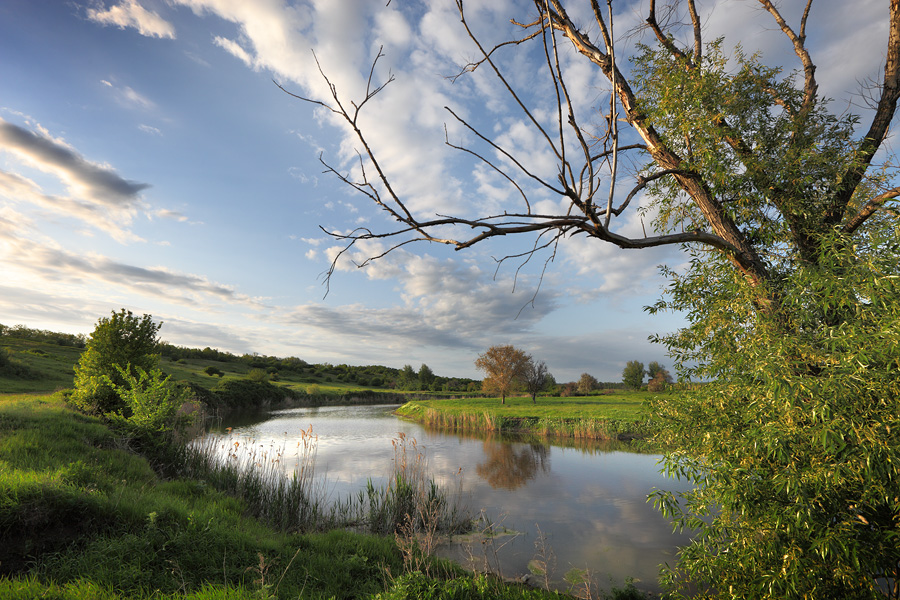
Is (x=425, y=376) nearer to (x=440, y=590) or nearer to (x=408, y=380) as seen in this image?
(x=408, y=380)

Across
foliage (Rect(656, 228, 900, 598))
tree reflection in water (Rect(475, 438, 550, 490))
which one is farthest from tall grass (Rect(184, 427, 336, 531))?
foliage (Rect(656, 228, 900, 598))

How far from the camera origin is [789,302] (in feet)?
14.6

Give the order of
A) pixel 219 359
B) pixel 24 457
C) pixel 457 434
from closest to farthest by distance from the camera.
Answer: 1. pixel 24 457
2. pixel 457 434
3. pixel 219 359

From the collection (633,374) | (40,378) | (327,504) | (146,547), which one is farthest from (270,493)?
(633,374)

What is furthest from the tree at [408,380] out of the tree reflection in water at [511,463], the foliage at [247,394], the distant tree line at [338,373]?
the tree reflection in water at [511,463]

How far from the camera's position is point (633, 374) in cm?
7125

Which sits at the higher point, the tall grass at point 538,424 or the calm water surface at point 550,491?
the tall grass at point 538,424

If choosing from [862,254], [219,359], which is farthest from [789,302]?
[219,359]

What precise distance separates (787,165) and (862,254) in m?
1.64

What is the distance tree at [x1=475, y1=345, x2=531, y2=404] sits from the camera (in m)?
39.3

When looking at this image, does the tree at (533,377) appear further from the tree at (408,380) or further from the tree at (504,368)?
the tree at (408,380)

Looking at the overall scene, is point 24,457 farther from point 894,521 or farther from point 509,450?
point 509,450

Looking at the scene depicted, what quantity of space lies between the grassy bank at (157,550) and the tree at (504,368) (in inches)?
1275

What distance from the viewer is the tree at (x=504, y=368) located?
39312 millimetres
